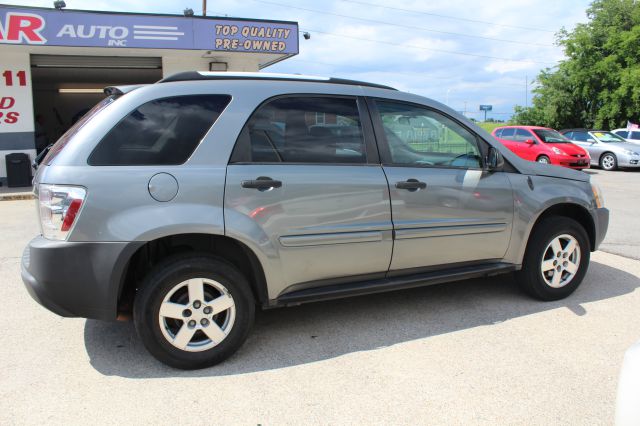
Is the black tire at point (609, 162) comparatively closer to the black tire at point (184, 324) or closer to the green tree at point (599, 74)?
the green tree at point (599, 74)

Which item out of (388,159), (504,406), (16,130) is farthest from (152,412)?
(16,130)

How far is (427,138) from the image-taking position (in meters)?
4.06

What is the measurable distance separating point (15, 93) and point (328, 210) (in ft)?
40.6

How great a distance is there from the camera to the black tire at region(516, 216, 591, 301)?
4160mm

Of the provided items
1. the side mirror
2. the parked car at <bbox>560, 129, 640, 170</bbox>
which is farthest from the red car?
the side mirror

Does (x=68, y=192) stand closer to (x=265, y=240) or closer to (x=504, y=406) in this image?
(x=265, y=240)

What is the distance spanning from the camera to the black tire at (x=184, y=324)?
9.77 ft

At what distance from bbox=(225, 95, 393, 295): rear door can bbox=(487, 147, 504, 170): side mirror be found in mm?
1016

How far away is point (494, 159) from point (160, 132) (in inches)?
101

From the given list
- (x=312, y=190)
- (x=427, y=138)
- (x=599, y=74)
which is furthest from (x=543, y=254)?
(x=599, y=74)

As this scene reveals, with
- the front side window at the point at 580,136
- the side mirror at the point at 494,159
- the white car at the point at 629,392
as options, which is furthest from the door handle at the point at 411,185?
the front side window at the point at 580,136

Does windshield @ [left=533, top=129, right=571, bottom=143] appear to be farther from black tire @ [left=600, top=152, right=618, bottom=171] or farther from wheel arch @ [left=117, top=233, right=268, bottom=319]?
wheel arch @ [left=117, top=233, right=268, bottom=319]

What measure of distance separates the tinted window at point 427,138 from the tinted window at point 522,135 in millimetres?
A: 13965

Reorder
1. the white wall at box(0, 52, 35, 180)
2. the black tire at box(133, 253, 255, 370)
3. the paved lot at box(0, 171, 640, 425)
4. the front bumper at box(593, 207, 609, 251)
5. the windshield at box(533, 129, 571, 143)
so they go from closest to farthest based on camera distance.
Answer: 1. the paved lot at box(0, 171, 640, 425)
2. the black tire at box(133, 253, 255, 370)
3. the front bumper at box(593, 207, 609, 251)
4. the white wall at box(0, 52, 35, 180)
5. the windshield at box(533, 129, 571, 143)
